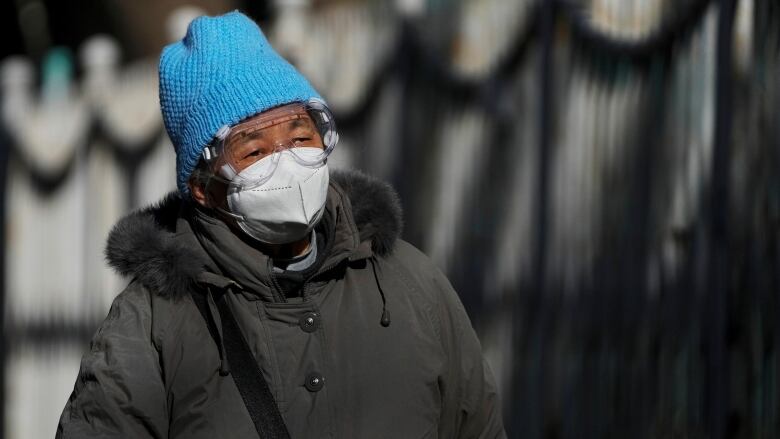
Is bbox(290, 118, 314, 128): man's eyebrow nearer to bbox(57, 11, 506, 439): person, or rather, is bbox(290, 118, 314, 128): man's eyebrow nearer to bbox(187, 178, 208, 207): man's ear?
bbox(57, 11, 506, 439): person

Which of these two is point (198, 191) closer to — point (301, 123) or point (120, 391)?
point (301, 123)

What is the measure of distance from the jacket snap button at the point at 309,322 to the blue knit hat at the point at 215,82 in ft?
1.33

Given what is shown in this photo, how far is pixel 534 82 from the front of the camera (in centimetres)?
414

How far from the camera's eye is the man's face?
2549 mm

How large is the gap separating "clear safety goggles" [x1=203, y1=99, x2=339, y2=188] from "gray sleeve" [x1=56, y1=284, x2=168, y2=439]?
355 mm

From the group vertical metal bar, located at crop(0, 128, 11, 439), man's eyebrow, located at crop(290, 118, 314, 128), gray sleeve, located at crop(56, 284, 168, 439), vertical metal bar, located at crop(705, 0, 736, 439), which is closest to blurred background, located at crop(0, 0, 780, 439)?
vertical metal bar, located at crop(705, 0, 736, 439)

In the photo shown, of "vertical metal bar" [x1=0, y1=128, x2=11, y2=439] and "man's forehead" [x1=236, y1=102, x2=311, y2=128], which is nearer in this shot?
"man's forehead" [x1=236, y1=102, x2=311, y2=128]

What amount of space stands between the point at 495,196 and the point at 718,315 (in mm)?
942

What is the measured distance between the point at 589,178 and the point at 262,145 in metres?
1.61

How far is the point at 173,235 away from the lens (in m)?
2.58

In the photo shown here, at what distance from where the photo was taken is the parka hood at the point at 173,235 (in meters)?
2.46

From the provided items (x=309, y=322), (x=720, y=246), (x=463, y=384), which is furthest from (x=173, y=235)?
(x=720, y=246)

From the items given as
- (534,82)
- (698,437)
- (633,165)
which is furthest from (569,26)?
(698,437)

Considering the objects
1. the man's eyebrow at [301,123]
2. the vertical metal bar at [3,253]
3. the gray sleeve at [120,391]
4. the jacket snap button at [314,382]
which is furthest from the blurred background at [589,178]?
the vertical metal bar at [3,253]
